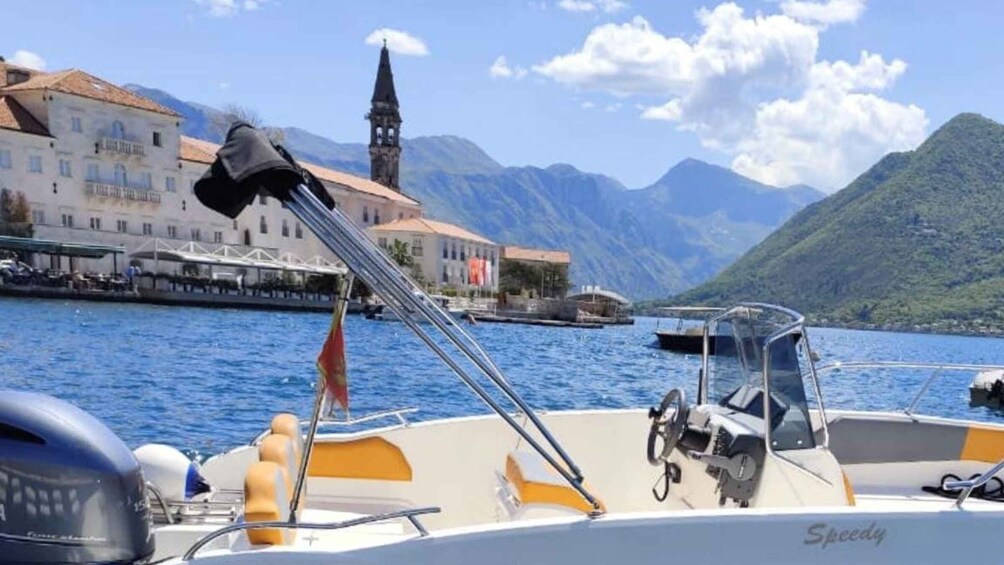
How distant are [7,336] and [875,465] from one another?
88.5ft

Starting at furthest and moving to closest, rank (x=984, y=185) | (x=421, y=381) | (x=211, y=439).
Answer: (x=984, y=185), (x=421, y=381), (x=211, y=439)

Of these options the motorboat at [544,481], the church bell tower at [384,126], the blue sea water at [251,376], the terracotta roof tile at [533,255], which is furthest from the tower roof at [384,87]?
the motorboat at [544,481]

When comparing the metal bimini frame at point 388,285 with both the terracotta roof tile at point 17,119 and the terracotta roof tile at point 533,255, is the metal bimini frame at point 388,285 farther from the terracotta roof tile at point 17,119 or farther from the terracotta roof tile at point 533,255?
the terracotta roof tile at point 533,255

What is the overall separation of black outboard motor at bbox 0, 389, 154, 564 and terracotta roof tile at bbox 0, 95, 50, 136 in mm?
62485

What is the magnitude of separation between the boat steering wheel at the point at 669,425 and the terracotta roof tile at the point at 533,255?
98.3 metres

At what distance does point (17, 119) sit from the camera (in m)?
58.1

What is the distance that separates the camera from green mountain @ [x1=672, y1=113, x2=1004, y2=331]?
124m

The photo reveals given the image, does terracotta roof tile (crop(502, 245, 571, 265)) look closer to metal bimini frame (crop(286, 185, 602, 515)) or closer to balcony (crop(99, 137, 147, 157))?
balcony (crop(99, 137, 147, 157))

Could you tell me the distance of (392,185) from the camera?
107 m

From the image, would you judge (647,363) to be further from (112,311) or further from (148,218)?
(148,218)

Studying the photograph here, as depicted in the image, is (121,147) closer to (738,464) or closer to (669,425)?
(669,425)

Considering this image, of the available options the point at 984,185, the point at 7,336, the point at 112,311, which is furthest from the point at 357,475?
the point at 984,185

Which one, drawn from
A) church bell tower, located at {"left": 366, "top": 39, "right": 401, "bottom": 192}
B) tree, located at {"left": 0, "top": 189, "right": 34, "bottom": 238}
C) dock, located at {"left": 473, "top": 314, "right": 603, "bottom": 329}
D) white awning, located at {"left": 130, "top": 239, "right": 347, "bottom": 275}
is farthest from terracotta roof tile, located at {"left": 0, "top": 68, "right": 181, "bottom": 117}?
church bell tower, located at {"left": 366, "top": 39, "right": 401, "bottom": 192}

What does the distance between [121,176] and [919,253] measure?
123136mm
